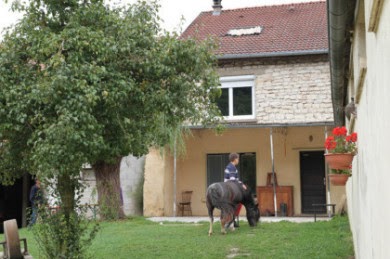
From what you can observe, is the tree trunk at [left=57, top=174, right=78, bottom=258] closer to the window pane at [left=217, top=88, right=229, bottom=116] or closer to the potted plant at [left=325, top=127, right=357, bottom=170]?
the potted plant at [left=325, top=127, right=357, bottom=170]

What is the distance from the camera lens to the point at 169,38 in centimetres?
952

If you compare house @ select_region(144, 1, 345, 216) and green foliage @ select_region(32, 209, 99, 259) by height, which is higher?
house @ select_region(144, 1, 345, 216)

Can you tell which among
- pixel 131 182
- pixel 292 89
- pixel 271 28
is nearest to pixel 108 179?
pixel 131 182

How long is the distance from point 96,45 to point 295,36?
1457cm

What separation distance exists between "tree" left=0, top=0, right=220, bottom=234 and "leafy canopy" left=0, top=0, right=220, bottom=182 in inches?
0.5

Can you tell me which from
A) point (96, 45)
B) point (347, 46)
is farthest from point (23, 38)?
point (347, 46)

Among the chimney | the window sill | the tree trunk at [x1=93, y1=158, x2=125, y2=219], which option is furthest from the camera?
the chimney

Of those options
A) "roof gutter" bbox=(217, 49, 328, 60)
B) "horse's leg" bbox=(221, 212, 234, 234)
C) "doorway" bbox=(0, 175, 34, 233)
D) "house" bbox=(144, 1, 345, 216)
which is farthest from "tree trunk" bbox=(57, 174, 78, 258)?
"doorway" bbox=(0, 175, 34, 233)

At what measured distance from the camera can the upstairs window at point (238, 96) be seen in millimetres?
21139

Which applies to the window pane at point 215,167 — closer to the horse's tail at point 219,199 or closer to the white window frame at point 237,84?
the white window frame at point 237,84

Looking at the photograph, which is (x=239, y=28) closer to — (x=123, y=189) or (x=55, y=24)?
(x=123, y=189)

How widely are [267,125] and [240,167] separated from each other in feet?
11.7

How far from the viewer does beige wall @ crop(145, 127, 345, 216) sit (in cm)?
2155

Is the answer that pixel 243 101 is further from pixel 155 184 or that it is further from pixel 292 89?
pixel 155 184
